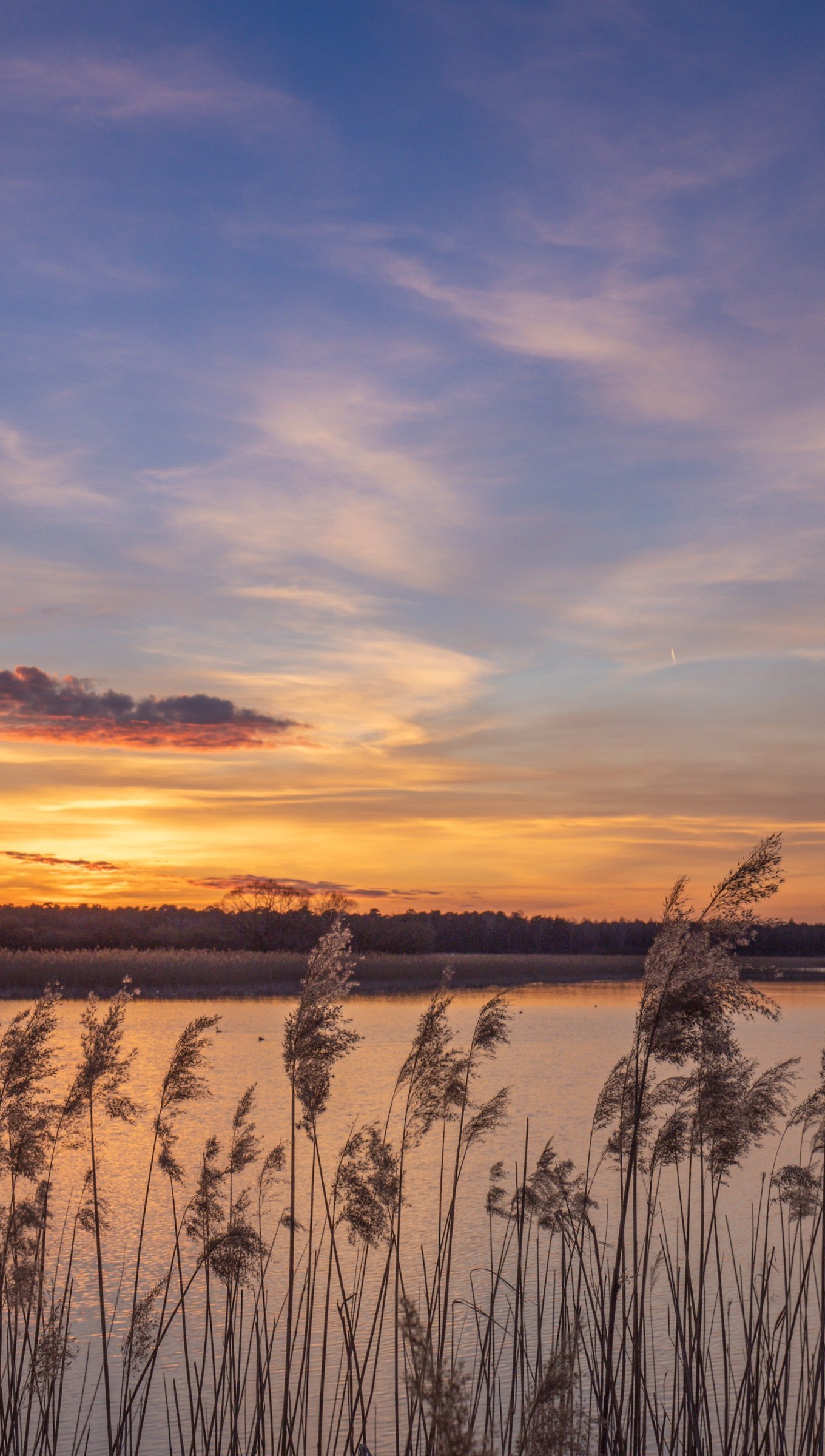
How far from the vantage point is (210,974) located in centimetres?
4381

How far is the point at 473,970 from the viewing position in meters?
56.8

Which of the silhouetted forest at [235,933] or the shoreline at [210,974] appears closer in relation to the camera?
the shoreline at [210,974]

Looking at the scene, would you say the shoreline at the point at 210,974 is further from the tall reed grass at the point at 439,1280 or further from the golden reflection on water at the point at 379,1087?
the tall reed grass at the point at 439,1280

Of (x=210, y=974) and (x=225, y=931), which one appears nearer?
(x=210, y=974)

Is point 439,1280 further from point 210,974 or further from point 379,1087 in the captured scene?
point 210,974

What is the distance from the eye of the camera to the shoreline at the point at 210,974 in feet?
132

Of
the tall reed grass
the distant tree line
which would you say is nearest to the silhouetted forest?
the distant tree line

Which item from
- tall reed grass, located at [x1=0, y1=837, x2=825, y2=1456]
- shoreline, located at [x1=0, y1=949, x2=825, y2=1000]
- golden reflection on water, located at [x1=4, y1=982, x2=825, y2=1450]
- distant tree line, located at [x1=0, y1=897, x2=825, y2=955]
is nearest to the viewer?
tall reed grass, located at [x1=0, y1=837, x2=825, y2=1456]

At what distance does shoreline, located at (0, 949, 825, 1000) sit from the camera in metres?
40.3

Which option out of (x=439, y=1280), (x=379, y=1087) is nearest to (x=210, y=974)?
(x=379, y=1087)

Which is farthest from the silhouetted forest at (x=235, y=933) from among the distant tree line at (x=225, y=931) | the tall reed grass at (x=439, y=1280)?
the tall reed grass at (x=439, y=1280)

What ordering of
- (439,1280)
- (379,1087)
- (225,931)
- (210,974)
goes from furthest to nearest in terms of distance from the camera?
(225,931)
(210,974)
(379,1087)
(439,1280)

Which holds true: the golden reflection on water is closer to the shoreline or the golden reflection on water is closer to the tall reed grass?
the tall reed grass

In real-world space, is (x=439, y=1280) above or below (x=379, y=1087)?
above
